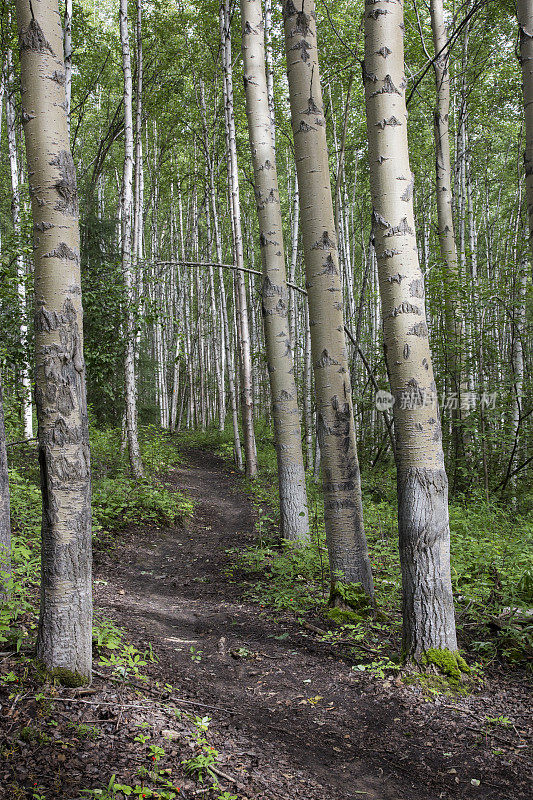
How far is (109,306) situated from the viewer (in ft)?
27.9

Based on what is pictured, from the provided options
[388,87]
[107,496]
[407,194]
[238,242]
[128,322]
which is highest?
[238,242]

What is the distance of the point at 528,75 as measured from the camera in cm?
368

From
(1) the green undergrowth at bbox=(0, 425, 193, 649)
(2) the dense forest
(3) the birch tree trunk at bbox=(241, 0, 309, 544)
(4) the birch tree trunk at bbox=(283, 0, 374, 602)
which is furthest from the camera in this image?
(3) the birch tree trunk at bbox=(241, 0, 309, 544)

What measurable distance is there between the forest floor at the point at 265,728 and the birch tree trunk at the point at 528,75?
318cm

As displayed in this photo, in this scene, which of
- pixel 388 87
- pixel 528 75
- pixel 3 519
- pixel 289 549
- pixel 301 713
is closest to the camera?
pixel 301 713

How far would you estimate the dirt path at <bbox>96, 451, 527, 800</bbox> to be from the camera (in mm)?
2424

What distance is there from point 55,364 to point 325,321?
8.39 ft

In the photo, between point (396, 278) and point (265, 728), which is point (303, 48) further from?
point (265, 728)

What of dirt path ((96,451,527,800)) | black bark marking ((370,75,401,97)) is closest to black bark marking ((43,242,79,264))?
black bark marking ((370,75,401,97))

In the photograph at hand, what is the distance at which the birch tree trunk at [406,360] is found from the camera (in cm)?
329

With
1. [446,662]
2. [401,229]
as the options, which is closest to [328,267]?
[401,229]

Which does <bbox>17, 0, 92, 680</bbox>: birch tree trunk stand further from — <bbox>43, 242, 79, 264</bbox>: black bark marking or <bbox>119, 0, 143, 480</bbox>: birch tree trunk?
<bbox>119, 0, 143, 480</bbox>: birch tree trunk

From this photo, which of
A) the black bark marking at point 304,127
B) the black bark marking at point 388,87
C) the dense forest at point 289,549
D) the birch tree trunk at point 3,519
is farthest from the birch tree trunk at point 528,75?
the birch tree trunk at point 3,519

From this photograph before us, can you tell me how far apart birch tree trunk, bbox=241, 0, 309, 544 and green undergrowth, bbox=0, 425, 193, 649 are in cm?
245
